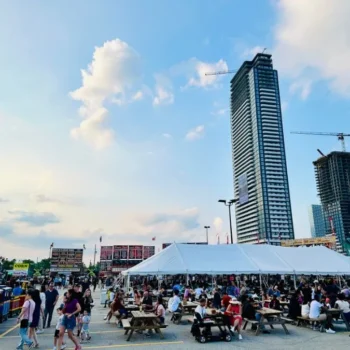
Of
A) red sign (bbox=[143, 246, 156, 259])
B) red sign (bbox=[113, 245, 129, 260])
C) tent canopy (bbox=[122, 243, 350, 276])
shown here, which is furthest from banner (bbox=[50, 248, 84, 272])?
tent canopy (bbox=[122, 243, 350, 276])

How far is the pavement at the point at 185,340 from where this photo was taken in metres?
9.26

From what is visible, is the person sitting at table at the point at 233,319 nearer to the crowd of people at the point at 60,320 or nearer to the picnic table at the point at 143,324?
the picnic table at the point at 143,324

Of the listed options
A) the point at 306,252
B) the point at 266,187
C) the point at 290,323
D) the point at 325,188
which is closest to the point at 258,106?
the point at 266,187

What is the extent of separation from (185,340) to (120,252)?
253 feet

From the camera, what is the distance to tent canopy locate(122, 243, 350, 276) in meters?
20.0

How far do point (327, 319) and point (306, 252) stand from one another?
44.2 ft

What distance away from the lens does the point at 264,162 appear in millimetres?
177000

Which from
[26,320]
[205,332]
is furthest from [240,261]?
[26,320]

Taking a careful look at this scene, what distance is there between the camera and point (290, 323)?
13.2 m

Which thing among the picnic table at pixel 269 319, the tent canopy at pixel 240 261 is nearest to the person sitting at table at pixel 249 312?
the picnic table at pixel 269 319

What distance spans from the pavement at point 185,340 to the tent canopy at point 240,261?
7.83 m

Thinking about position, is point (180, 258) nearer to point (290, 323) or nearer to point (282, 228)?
point (290, 323)

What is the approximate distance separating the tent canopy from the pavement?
7832 millimetres

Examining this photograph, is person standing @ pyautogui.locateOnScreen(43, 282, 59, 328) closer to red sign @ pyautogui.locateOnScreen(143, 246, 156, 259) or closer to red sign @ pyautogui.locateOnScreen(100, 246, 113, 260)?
red sign @ pyautogui.locateOnScreen(143, 246, 156, 259)
